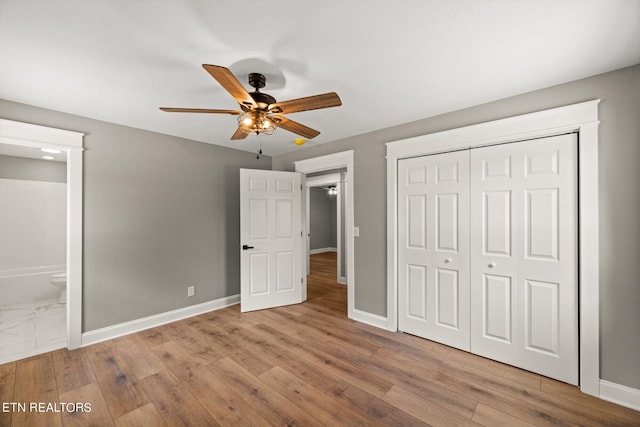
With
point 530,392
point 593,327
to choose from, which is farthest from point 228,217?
point 593,327

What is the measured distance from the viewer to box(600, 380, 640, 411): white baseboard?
183 centimetres

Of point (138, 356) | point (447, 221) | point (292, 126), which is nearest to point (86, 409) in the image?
point (138, 356)

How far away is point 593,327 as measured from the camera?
6.49 ft

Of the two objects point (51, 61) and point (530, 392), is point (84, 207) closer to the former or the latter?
point (51, 61)

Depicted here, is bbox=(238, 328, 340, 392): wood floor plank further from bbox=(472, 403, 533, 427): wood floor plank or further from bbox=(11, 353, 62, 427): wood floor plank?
bbox=(11, 353, 62, 427): wood floor plank

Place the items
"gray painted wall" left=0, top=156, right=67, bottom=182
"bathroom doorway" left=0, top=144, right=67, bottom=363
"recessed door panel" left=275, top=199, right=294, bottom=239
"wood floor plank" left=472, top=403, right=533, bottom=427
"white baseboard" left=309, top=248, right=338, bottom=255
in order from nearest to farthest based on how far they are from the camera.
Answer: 1. "wood floor plank" left=472, top=403, right=533, bottom=427
2. "bathroom doorway" left=0, top=144, right=67, bottom=363
3. "gray painted wall" left=0, top=156, right=67, bottom=182
4. "recessed door panel" left=275, top=199, right=294, bottom=239
5. "white baseboard" left=309, top=248, right=338, bottom=255

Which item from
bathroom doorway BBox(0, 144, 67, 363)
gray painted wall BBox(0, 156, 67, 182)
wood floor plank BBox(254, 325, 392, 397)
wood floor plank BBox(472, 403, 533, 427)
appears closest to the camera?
wood floor plank BBox(472, 403, 533, 427)

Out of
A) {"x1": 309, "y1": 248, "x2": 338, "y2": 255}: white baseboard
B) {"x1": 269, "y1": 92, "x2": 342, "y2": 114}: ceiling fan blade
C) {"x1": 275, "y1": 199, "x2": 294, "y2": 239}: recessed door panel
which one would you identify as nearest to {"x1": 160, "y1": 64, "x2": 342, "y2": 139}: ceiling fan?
{"x1": 269, "y1": 92, "x2": 342, "y2": 114}: ceiling fan blade

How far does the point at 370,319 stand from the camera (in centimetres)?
328

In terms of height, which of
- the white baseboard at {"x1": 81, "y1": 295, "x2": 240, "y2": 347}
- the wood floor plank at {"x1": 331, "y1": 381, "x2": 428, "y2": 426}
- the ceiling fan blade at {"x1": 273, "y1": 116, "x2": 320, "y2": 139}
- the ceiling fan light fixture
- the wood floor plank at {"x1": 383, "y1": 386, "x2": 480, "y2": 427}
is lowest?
the wood floor plank at {"x1": 383, "y1": 386, "x2": 480, "y2": 427}

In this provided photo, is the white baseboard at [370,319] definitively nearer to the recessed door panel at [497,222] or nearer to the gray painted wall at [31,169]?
the recessed door panel at [497,222]

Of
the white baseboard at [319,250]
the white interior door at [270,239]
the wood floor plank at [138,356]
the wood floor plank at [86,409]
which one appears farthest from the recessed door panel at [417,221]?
the white baseboard at [319,250]

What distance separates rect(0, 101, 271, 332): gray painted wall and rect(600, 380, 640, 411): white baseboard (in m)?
4.05

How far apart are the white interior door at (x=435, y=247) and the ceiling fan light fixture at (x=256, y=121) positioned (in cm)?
167
